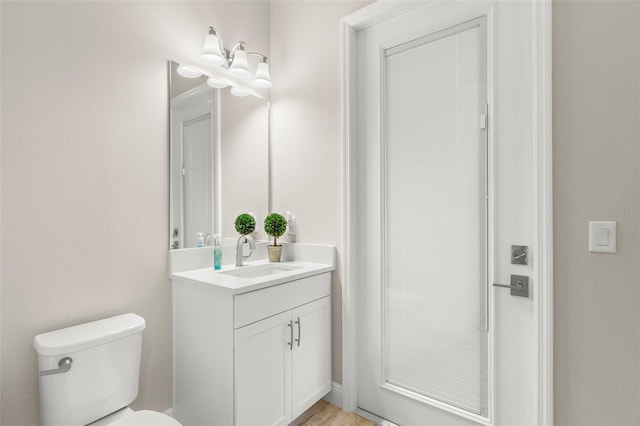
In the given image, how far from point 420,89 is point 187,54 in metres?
1.28

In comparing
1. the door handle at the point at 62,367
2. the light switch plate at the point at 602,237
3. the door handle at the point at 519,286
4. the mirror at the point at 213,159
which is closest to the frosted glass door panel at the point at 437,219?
the door handle at the point at 519,286

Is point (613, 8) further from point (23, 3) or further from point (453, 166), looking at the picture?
point (23, 3)

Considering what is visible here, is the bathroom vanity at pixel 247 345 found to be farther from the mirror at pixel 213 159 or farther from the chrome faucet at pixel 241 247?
the mirror at pixel 213 159

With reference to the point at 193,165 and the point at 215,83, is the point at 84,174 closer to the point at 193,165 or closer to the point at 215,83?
the point at 193,165

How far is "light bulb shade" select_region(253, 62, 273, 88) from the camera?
6.93 feet

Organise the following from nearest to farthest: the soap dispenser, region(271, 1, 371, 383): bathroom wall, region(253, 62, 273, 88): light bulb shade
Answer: the soap dispenser
region(271, 1, 371, 383): bathroom wall
region(253, 62, 273, 88): light bulb shade

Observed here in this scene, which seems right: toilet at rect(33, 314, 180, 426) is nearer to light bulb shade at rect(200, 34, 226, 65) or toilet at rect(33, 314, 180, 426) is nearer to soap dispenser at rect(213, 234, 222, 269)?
soap dispenser at rect(213, 234, 222, 269)

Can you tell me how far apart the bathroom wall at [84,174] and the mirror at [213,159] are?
0.07 metres

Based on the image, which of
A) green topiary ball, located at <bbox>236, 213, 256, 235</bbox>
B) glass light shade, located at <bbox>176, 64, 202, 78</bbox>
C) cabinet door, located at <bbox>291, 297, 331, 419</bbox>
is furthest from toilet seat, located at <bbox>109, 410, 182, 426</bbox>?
glass light shade, located at <bbox>176, 64, 202, 78</bbox>

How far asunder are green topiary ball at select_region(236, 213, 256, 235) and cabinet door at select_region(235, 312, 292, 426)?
589mm

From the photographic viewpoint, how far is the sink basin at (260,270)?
195 centimetres

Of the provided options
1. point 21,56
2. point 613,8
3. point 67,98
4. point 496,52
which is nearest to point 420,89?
point 496,52

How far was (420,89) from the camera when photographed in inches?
68.1

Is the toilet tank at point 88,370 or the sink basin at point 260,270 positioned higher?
the sink basin at point 260,270
